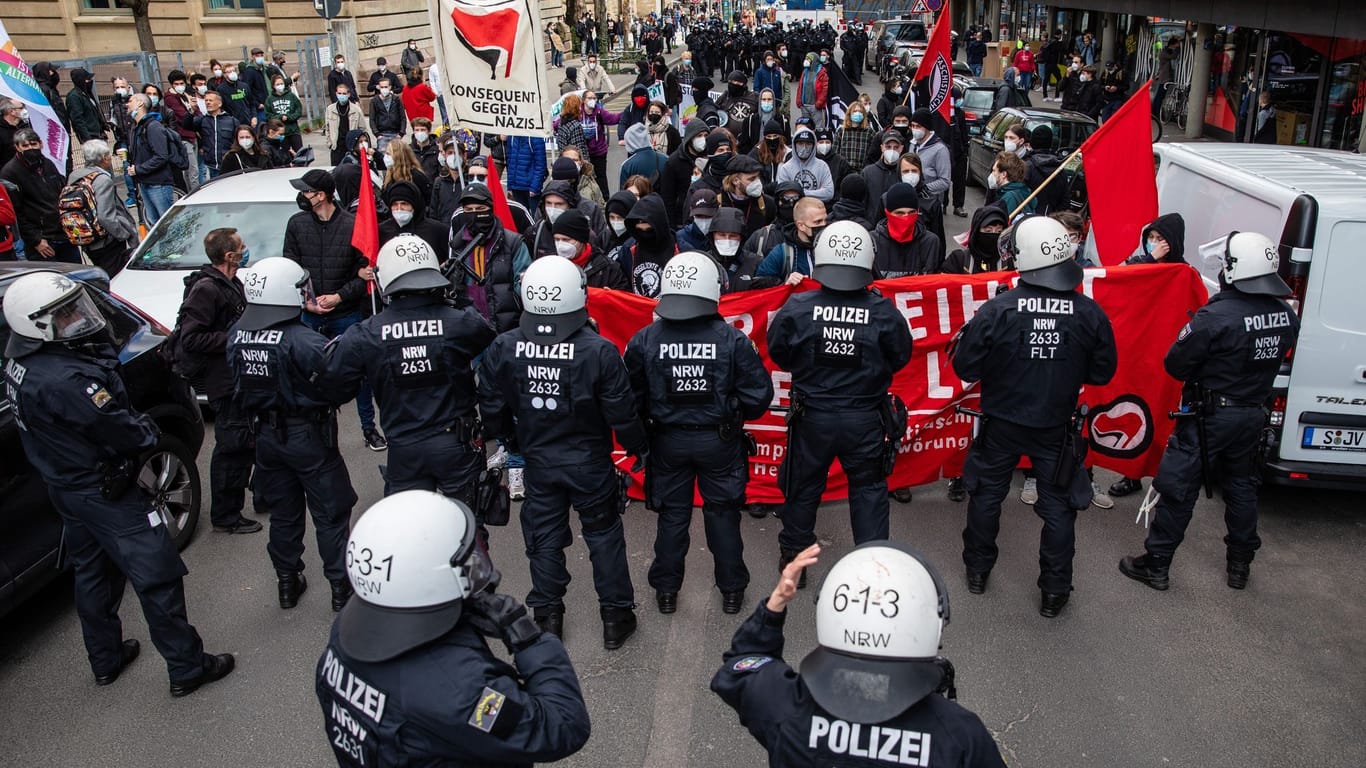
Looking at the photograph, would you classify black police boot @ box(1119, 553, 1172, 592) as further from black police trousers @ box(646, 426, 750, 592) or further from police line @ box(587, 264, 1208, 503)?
black police trousers @ box(646, 426, 750, 592)

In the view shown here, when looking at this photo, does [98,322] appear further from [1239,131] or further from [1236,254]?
[1239,131]

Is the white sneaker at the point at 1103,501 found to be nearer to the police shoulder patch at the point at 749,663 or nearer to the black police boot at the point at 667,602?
the black police boot at the point at 667,602

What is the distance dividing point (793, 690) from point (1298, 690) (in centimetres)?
328

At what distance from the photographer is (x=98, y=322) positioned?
457 cm

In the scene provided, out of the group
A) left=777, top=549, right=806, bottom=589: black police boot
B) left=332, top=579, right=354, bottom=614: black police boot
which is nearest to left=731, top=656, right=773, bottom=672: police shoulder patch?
left=777, top=549, right=806, bottom=589: black police boot

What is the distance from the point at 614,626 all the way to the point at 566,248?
256 cm

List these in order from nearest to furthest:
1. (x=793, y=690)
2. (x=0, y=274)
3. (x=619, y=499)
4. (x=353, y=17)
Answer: (x=793, y=690) < (x=619, y=499) < (x=0, y=274) < (x=353, y=17)

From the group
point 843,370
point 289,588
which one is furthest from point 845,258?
point 289,588

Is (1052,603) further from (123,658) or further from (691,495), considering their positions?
(123,658)

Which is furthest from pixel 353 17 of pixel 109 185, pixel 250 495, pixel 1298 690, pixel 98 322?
pixel 1298 690

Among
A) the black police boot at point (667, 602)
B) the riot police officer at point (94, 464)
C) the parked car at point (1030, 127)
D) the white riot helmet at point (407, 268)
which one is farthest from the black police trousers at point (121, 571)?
the parked car at point (1030, 127)

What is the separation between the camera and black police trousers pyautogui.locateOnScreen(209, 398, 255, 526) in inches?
242

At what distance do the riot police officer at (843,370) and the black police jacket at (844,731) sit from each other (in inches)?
103

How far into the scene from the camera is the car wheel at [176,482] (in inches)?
241
